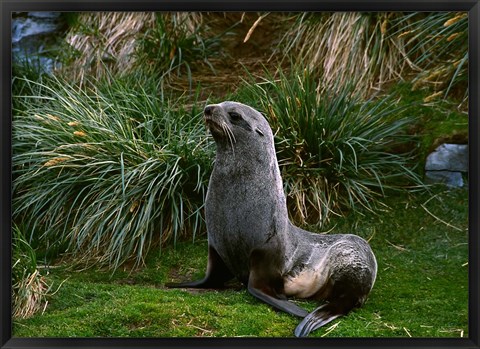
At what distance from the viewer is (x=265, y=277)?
5777 millimetres

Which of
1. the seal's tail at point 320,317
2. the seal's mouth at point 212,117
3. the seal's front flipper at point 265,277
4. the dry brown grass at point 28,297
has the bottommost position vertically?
the dry brown grass at point 28,297

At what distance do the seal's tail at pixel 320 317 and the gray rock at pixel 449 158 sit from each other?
8.00 feet

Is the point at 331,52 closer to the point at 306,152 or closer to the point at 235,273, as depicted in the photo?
the point at 306,152

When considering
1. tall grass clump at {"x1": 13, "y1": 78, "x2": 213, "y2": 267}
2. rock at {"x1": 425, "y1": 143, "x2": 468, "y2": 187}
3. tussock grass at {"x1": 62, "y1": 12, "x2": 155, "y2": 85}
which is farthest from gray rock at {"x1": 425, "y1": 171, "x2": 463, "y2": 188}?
tussock grass at {"x1": 62, "y1": 12, "x2": 155, "y2": 85}

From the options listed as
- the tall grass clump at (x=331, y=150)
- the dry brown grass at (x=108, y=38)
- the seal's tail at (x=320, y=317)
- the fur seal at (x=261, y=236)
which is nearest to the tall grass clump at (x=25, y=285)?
the fur seal at (x=261, y=236)

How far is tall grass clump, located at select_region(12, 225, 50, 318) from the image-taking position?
5.84m

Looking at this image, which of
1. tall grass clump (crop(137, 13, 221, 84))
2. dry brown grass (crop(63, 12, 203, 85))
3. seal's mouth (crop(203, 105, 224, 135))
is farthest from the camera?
dry brown grass (crop(63, 12, 203, 85))

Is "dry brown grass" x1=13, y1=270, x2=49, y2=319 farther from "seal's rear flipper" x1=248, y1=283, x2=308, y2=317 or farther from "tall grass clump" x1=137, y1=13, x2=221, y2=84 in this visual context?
"tall grass clump" x1=137, y1=13, x2=221, y2=84

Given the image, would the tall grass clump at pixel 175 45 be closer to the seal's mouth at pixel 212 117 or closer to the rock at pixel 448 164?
the rock at pixel 448 164

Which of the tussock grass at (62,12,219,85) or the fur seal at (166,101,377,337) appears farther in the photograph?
the tussock grass at (62,12,219,85)

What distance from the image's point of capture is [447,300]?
20.4ft

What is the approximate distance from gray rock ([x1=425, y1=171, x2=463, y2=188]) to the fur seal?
1.98m

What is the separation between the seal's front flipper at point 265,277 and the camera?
570 cm

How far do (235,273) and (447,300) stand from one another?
5.17ft
